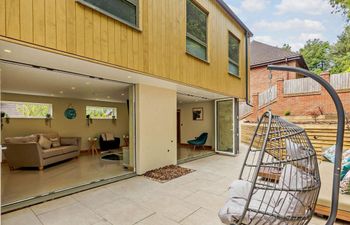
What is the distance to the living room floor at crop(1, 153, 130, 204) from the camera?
3496 mm

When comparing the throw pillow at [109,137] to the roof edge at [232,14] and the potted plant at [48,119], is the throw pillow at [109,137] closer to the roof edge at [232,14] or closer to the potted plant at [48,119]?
the potted plant at [48,119]

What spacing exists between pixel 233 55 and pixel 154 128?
439 centimetres

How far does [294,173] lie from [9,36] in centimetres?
336

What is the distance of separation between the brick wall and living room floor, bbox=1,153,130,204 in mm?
6900

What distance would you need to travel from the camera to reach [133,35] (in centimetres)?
356

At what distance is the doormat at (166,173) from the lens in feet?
14.0

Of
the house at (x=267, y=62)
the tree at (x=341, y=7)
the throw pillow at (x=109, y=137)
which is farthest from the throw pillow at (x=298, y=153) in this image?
the house at (x=267, y=62)

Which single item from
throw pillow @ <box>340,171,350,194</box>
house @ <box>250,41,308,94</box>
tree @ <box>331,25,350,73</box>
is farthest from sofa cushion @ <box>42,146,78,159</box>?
tree @ <box>331,25,350,73</box>

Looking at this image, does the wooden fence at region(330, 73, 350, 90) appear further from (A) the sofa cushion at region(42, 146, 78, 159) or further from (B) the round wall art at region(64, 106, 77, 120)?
(B) the round wall art at region(64, 106, 77, 120)

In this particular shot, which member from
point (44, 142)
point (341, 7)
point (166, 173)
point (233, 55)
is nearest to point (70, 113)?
point (44, 142)

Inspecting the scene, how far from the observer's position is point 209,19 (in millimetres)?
5641

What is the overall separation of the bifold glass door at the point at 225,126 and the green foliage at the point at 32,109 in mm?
6717

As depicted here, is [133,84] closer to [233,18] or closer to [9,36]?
[9,36]

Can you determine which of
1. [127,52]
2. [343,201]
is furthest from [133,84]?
[343,201]
